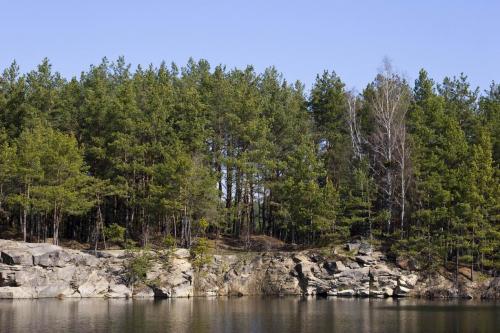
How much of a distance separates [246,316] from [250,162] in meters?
31.2

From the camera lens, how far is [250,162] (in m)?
75.6

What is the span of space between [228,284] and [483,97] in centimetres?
4359

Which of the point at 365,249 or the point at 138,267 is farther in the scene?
the point at 365,249

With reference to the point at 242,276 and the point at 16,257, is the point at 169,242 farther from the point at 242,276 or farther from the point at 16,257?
the point at 16,257

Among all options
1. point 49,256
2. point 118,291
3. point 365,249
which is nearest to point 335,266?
point 365,249

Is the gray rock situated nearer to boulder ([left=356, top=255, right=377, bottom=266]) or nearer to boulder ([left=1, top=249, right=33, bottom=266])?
boulder ([left=356, top=255, right=377, bottom=266])

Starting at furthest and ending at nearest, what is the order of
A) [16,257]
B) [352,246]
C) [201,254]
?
[352,246]
[201,254]
[16,257]

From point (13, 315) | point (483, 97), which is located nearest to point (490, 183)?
point (483, 97)

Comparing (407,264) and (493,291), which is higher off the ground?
(407,264)

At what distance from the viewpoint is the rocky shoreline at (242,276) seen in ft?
207

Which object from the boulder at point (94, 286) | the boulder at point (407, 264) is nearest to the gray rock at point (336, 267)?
the boulder at point (407, 264)

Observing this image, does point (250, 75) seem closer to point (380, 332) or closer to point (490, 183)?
point (490, 183)

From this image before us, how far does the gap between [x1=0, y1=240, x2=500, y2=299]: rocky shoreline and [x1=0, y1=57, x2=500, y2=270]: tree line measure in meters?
3.25

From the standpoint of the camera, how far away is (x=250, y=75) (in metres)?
88.8
